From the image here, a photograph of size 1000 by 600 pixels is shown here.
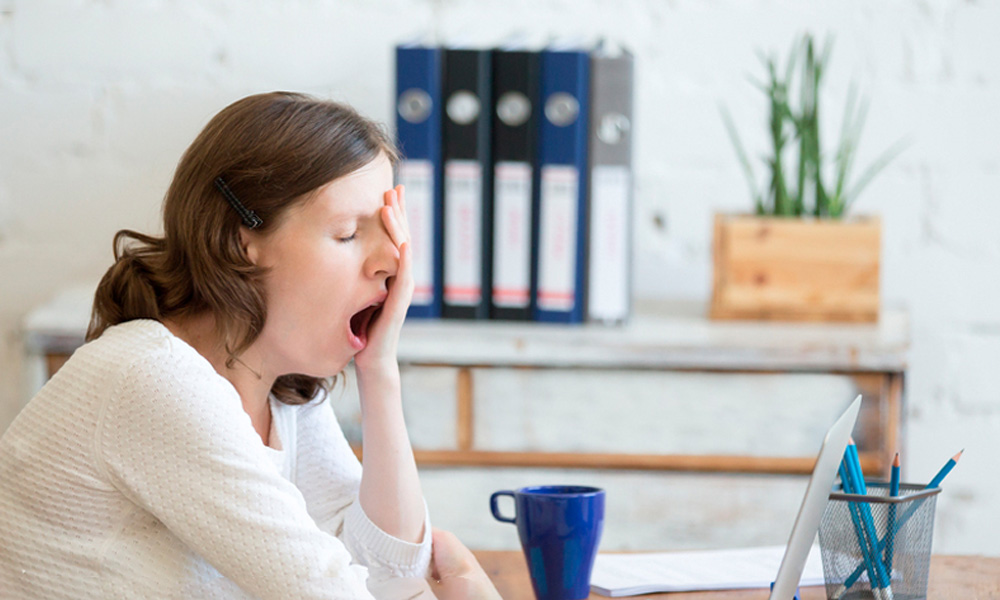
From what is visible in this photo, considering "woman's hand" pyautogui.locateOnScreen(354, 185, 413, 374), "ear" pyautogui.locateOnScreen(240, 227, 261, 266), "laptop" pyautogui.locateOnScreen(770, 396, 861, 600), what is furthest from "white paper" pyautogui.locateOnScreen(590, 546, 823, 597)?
"ear" pyautogui.locateOnScreen(240, 227, 261, 266)

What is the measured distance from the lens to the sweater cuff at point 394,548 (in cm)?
93

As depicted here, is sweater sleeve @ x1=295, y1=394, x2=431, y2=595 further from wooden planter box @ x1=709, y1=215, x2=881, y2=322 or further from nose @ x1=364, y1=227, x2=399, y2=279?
wooden planter box @ x1=709, y1=215, x2=881, y2=322

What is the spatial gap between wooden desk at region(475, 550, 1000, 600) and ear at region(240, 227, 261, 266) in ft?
1.09

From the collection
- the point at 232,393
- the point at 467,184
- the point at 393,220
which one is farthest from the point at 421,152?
the point at 232,393

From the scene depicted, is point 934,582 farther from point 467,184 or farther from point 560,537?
point 467,184

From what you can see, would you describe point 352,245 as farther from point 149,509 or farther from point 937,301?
point 937,301

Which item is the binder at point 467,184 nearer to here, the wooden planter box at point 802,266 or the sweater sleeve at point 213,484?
the wooden planter box at point 802,266

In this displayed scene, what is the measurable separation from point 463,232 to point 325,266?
0.65 m

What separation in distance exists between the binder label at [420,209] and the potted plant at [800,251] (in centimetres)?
41

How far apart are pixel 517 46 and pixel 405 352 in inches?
19.5

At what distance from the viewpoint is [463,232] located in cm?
147

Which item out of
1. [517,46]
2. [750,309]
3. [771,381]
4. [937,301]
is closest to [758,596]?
[771,381]

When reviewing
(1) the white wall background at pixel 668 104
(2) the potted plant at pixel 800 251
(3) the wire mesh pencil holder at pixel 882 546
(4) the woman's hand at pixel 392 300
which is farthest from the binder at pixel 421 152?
(3) the wire mesh pencil holder at pixel 882 546

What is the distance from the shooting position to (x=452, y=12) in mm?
1743
